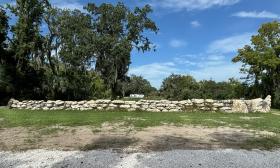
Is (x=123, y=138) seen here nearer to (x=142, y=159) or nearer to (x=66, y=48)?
(x=142, y=159)

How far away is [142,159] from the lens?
789 cm

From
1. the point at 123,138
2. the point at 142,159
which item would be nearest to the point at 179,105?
the point at 123,138

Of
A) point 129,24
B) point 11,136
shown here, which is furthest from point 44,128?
point 129,24

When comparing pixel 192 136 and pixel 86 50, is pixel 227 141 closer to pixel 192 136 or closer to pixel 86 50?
pixel 192 136

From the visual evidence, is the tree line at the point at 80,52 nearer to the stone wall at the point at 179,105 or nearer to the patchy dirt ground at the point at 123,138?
the stone wall at the point at 179,105

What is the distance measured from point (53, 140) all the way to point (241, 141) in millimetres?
5390

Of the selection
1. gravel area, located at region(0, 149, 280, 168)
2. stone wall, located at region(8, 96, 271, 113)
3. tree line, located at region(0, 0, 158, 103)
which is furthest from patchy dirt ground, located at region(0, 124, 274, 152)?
tree line, located at region(0, 0, 158, 103)

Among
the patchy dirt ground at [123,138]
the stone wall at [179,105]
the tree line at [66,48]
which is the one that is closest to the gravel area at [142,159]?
the patchy dirt ground at [123,138]

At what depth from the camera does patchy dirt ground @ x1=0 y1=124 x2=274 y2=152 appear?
937 centimetres

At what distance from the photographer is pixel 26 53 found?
3362 centimetres

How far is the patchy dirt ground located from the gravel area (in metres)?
0.62

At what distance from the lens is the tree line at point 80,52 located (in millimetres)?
32344

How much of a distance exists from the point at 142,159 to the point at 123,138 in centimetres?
268

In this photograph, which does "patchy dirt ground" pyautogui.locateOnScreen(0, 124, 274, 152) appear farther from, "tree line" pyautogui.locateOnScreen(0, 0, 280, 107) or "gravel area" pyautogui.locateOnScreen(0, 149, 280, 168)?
"tree line" pyautogui.locateOnScreen(0, 0, 280, 107)
